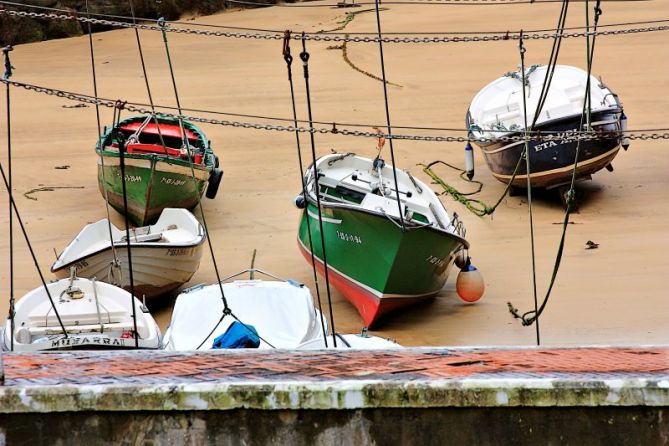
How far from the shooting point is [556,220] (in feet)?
51.8

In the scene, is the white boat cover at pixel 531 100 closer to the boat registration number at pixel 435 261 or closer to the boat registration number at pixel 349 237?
the boat registration number at pixel 435 261

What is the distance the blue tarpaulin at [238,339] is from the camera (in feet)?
30.8

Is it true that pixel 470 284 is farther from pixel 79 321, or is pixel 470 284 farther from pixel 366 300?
pixel 79 321

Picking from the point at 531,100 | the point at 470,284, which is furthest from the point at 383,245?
the point at 531,100

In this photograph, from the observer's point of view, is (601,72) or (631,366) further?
(601,72)

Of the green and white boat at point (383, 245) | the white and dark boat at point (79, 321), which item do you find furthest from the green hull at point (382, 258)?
the white and dark boat at point (79, 321)

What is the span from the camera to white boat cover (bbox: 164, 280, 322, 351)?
10727 millimetres

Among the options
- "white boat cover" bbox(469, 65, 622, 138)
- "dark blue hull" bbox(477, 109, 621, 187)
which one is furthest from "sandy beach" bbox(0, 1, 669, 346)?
"white boat cover" bbox(469, 65, 622, 138)

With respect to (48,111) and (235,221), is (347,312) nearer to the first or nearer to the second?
(235,221)

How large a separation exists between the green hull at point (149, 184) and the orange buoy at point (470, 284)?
4.01 meters

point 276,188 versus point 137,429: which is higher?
point 276,188

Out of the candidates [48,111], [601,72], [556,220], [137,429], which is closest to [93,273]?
[556,220]

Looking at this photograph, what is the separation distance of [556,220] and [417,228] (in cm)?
408

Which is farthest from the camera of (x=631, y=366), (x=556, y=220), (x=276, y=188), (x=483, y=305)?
(x=276, y=188)
